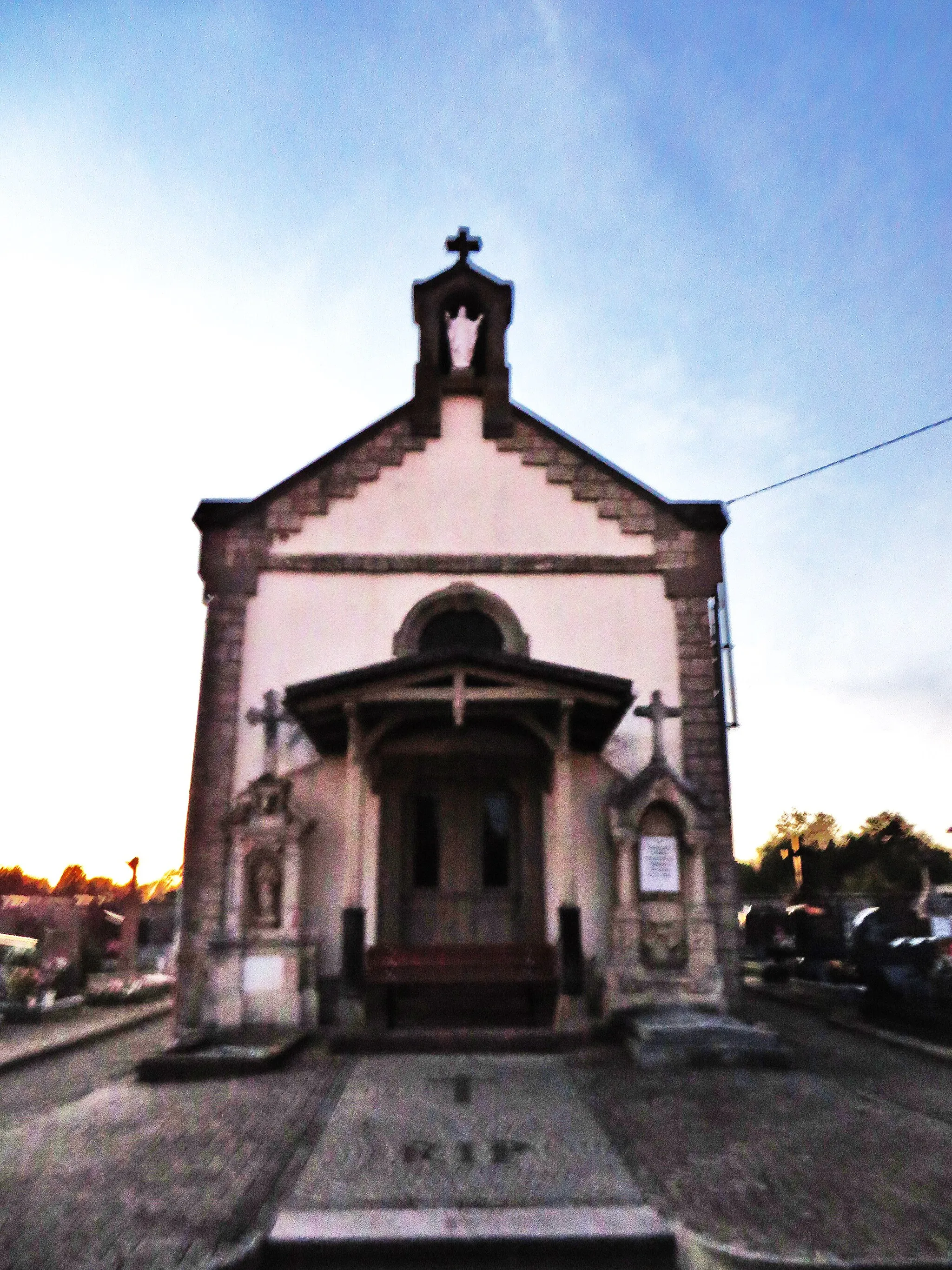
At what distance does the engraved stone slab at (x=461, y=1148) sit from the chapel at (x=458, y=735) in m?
2.16

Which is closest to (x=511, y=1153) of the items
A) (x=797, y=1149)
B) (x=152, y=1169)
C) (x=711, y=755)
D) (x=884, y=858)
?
(x=797, y=1149)

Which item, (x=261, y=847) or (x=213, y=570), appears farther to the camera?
(x=213, y=570)

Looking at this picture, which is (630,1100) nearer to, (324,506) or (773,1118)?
(773,1118)

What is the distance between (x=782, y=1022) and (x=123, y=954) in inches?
513

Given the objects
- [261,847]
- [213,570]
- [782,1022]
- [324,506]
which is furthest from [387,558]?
[782,1022]

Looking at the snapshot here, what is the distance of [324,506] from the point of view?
38.2 ft

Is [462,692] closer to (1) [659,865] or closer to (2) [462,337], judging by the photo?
(1) [659,865]

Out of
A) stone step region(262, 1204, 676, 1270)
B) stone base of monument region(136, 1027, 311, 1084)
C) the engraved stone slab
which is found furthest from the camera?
stone base of monument region(136, 1027, 311, 1084)

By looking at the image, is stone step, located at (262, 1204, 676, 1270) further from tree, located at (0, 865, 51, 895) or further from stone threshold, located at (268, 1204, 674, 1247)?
tree, located at (0, 865, 51, 895)

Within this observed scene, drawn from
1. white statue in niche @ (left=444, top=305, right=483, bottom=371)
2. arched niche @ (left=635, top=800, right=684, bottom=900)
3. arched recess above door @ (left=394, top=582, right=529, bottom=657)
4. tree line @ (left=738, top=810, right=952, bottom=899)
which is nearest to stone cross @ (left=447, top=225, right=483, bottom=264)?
white statue in niche @ (left=444, top=305, right=483, bottom=371)

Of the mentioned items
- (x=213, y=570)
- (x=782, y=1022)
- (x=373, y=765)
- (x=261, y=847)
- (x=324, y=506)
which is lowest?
(x=782, y=1022)

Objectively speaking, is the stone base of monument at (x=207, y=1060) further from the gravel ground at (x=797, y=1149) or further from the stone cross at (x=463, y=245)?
the stone cross at (x=463, y=245)

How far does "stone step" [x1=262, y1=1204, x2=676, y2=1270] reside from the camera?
354 centimetres

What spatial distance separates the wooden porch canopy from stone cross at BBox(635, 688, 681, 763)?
0.89 metres
